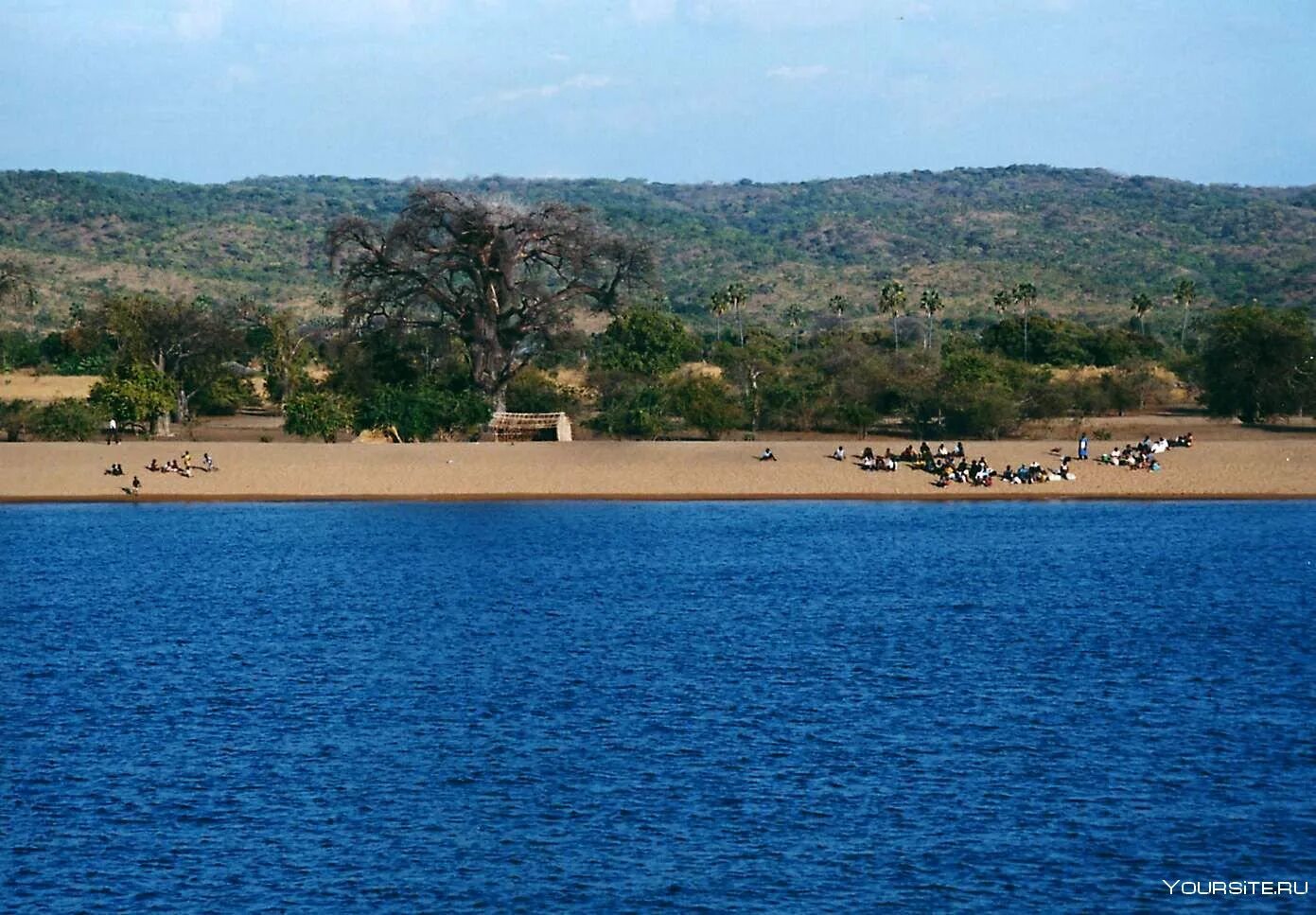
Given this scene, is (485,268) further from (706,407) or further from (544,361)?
(544,361)

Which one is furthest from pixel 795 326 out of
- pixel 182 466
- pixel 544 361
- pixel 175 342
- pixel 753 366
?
pixel 182 466

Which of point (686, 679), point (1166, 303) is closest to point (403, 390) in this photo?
point (686, 679)

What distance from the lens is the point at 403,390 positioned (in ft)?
236

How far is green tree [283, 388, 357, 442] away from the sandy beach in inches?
144

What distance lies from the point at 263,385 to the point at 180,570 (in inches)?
1770

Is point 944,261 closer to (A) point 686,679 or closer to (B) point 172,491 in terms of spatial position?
(B) point 172,491

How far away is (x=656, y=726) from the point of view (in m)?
27.4

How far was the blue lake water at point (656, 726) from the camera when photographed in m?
20.5

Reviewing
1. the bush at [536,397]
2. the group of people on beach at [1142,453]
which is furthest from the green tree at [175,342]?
the group of people on beach at [1142,453]

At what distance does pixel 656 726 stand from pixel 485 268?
49085mm

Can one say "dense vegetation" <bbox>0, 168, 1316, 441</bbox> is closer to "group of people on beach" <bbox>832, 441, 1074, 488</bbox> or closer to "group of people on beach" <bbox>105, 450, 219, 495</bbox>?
"group of people on beach" <bbox>105, 450, 219, 495</bbox>

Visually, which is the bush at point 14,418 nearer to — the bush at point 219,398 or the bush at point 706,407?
the bush at point 219,398

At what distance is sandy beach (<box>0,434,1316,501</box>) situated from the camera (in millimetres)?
60219

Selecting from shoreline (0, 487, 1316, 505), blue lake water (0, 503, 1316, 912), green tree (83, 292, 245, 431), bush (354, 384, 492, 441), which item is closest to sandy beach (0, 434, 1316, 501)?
shoreline (0, 487, 1316, 505)
